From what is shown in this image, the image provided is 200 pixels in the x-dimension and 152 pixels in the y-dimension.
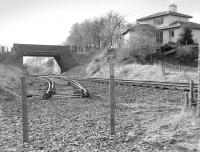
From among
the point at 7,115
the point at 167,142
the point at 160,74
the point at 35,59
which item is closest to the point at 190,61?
the point at 160,74

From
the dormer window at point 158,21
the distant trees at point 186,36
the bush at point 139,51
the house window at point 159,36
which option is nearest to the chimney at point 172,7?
the dormer window at point 158,21

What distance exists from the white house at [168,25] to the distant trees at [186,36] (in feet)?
3.79

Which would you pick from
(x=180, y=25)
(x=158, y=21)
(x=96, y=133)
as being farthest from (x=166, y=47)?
(x=96, y=133)

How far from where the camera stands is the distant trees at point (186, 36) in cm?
→ 5112

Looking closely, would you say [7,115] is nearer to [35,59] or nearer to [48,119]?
[48,119]

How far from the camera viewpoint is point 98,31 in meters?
82.1

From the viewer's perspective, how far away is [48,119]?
11.3 m

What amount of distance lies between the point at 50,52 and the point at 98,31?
26.7m

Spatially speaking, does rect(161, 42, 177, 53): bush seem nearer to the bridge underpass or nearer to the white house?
the white house

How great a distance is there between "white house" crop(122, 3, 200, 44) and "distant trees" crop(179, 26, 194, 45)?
116 centimetres

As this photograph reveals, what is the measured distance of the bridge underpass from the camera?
55.6 m

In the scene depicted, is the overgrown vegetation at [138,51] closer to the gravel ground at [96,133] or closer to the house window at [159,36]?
the house window at [159,36]

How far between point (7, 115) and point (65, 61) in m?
48.2

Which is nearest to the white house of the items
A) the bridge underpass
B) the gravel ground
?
the bridge underpass
